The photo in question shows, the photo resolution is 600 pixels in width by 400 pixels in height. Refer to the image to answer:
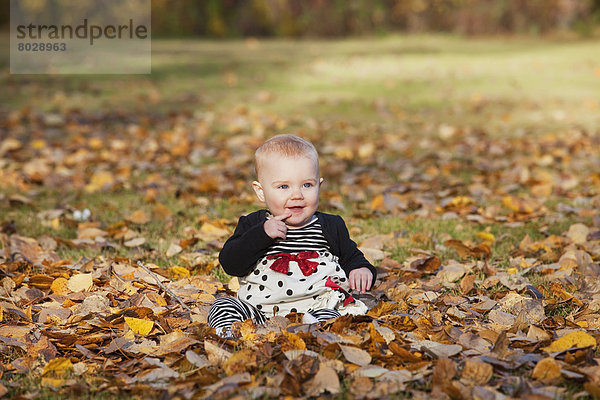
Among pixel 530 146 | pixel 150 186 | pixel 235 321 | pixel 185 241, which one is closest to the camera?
pixel 235 321

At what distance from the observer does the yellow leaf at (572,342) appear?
2477 mm

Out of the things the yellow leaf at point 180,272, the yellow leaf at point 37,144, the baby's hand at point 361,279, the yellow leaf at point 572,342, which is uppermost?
the yellow leaf at point 37,144

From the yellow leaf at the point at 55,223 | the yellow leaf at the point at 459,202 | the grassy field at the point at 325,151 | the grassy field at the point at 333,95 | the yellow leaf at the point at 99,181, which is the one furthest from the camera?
the grassy field at the point at 333,95

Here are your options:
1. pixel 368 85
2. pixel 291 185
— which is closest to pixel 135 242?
pixel 291 185

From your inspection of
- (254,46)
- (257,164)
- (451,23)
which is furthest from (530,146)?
(451,23)

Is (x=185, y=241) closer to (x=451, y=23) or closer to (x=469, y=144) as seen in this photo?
(x=469, y=144)

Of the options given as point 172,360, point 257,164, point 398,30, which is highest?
point 398,30

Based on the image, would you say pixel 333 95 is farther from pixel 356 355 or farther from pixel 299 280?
pixel 356 355

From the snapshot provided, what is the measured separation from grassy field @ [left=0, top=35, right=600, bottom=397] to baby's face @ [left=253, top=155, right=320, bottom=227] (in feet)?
3.03

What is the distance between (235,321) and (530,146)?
18.9ft

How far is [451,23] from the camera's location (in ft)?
82.7

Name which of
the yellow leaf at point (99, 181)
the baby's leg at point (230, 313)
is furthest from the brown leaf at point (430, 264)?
the yellow leaf at point (99, 181)

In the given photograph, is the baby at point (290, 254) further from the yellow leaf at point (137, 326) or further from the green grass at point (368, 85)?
the green grass at point (368, 85)

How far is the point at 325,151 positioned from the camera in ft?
24.3
